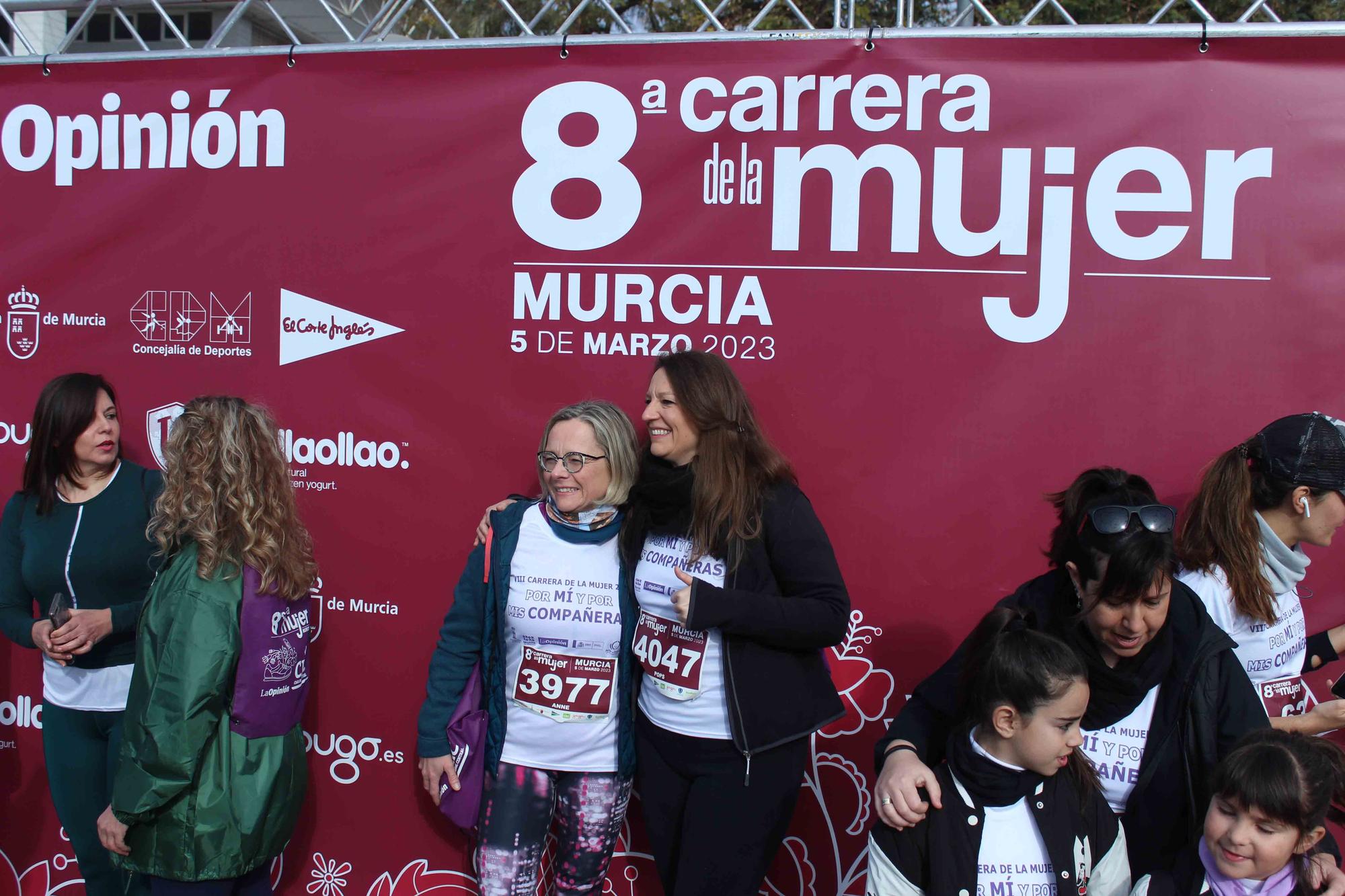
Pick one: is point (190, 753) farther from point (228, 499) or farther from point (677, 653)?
point (677, 653)

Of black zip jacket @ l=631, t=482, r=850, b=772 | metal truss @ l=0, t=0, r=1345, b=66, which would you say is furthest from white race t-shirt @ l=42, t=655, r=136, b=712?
metal truss @ l=0, t=0, r=1345, b=66

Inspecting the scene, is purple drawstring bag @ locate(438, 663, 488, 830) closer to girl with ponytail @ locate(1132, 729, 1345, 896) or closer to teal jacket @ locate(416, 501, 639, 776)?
teal jacket @ locate(416, 501, 639, 776)

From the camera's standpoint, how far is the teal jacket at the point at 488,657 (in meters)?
2.36

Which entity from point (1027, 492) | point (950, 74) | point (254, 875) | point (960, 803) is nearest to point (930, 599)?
point (1027, 492)

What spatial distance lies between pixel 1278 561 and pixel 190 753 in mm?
2260

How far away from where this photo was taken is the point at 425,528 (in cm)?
286

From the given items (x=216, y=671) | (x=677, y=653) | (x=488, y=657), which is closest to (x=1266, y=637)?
(x=677, y=653)

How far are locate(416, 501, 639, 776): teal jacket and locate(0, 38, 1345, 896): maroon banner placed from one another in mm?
454

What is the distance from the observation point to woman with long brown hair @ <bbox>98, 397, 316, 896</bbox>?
6.95 feet

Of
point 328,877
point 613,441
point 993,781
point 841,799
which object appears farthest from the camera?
point 328,877

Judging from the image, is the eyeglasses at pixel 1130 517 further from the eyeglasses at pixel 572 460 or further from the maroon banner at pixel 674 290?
the eyeglasses at pixel 572 460

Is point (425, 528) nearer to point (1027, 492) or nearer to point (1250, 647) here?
point (1027, 492)

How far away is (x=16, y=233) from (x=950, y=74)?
2710 millimetres

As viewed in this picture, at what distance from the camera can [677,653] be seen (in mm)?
2213
